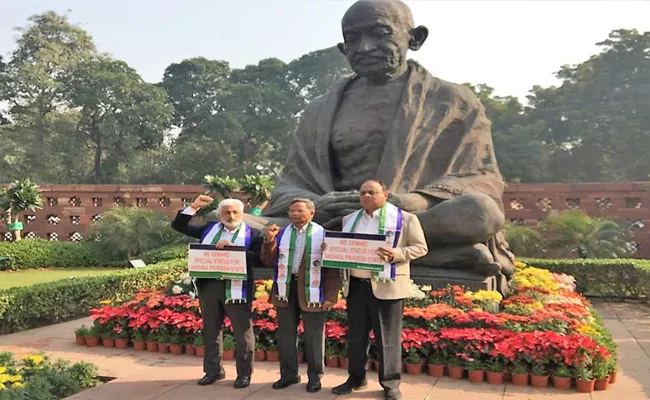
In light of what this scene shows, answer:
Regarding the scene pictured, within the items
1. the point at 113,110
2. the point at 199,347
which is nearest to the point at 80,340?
the point at 199,347

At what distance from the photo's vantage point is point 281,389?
13.0 feet

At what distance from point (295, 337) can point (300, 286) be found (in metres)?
0.38

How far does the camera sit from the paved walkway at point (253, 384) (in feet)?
12.8

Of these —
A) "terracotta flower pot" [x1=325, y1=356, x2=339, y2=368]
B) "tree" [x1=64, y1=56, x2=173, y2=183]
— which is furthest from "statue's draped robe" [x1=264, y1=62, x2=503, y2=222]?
"tree" [x1=64, y1=56, x2=173, y2=183]

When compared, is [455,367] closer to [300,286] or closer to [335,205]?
[300,286]

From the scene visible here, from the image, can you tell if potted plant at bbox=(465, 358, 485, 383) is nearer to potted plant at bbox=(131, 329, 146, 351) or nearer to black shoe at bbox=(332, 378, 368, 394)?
black shoe at bbox=(332, 378, 368, 394)

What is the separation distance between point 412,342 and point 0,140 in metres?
24.9

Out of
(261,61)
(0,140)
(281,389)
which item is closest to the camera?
(281,389)

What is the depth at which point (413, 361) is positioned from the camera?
177 inches

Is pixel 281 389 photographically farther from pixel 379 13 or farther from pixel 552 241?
pixel 552 241

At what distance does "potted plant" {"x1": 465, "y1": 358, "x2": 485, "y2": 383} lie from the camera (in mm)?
4289

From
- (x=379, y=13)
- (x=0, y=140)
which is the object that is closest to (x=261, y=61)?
(x=0, y=140)

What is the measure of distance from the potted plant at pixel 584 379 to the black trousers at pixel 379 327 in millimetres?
1283

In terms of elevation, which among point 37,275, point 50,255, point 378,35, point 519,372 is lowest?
point 37,275
